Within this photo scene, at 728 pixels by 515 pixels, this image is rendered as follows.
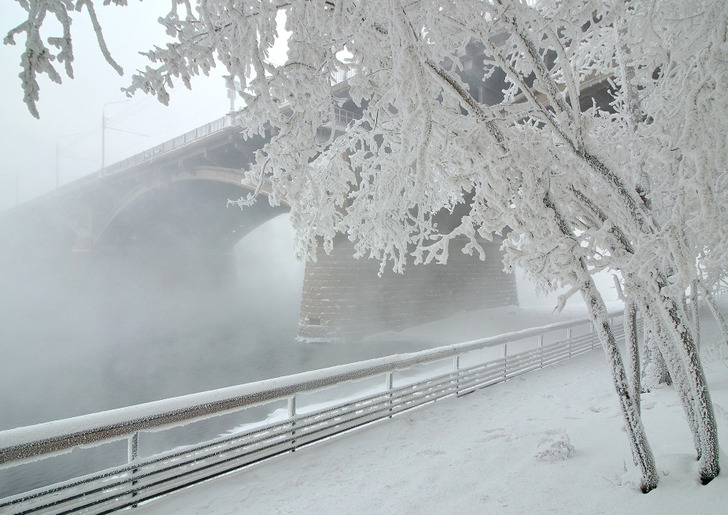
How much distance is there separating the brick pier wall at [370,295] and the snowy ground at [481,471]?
1381cm

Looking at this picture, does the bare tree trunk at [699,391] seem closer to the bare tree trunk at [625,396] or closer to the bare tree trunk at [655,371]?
the bare tree trunk at [625,396]

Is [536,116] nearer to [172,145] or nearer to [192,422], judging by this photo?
[192,422]

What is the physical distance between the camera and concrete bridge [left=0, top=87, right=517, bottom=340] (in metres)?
19.8

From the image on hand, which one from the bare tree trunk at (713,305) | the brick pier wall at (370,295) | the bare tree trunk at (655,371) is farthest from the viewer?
the brick pier wall at (370,295)

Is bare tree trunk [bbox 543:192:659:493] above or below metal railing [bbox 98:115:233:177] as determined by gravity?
below

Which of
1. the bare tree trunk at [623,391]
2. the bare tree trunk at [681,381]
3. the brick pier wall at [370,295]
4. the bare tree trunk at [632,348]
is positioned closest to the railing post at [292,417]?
the bare tree trunk at [623,391]

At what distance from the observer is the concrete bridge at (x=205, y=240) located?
1984 centimetres

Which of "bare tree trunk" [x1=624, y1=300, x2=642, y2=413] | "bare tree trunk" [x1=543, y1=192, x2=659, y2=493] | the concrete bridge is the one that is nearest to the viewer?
"bare tree trunk" [x1=543, y1=192, x2=659, y2=493]

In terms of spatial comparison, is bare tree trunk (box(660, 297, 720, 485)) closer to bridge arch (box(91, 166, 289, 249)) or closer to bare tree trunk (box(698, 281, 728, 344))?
bare tree trunk (box(698, 281, 728, 344))

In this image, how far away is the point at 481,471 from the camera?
392 centimetres

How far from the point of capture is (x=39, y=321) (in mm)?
34875

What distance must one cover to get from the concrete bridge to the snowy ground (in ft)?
19.2

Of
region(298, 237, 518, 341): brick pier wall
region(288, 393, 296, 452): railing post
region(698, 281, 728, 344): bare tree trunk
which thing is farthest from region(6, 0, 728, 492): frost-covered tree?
region(298, 237, 518, 341): brick pier wall

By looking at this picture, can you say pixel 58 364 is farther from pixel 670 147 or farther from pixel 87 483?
pixel 670 147
